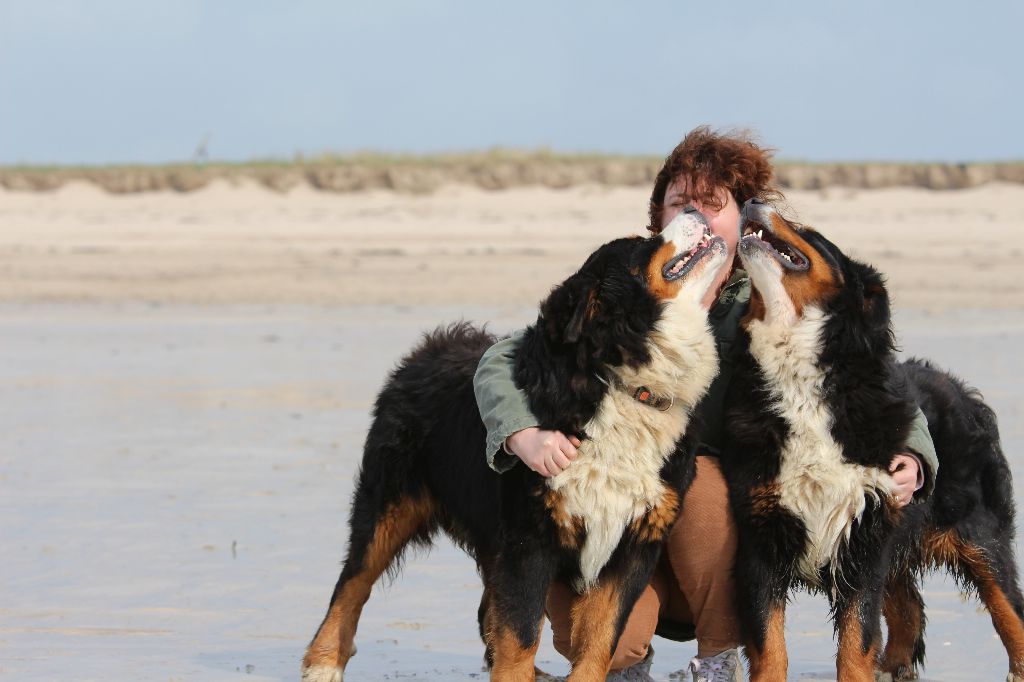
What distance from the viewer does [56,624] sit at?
15.5ft

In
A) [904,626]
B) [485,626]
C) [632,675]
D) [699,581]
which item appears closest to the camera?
[699,581]

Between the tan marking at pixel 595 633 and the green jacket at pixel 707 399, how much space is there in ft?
1.53

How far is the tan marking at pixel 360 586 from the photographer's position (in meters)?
4.45

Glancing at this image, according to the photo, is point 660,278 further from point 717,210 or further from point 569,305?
point 717,210

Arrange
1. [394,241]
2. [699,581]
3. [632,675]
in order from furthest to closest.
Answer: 1. [394,241]
2. [632,675]
3. [699,581]

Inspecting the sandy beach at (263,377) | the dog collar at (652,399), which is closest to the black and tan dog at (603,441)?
the dog collar at (652,399)

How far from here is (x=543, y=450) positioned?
12.9ft

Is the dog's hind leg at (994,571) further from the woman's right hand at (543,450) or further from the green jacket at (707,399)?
the woman's right hand at (543,450)

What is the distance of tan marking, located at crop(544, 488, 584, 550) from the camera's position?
3.96m

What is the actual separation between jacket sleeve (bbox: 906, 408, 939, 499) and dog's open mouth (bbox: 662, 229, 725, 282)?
782 millimetres

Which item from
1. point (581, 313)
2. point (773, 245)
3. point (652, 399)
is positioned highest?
point (773, 245)

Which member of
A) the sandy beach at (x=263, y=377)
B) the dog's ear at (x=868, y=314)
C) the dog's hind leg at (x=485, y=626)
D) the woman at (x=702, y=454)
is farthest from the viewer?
the sandy beach at (x=263, y=377)

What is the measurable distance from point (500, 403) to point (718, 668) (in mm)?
1038

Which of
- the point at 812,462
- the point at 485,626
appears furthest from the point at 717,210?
the point at 485,626
